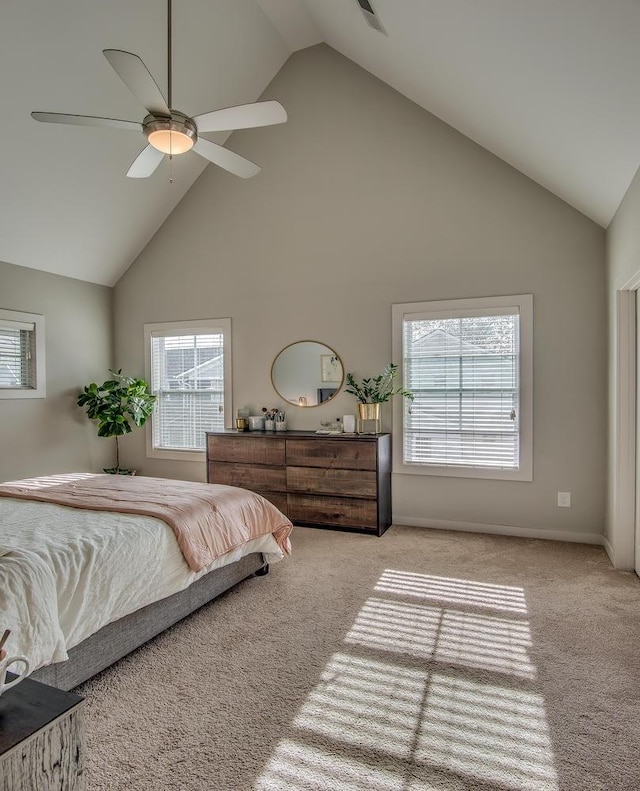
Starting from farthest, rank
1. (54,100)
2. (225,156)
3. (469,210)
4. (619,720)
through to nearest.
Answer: (469,210) → (54,100) → (225,156) → (619,720)

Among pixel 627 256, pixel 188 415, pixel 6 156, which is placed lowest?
pixel 188 415

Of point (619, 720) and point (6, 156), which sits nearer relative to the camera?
point (619, 720)

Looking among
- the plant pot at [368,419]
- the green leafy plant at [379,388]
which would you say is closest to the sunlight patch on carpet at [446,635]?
the plant pot at [368,419]

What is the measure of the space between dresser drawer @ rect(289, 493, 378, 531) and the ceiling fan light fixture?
298 cm

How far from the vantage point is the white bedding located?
6.02 feet

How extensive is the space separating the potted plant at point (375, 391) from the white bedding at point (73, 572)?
209 centimetres

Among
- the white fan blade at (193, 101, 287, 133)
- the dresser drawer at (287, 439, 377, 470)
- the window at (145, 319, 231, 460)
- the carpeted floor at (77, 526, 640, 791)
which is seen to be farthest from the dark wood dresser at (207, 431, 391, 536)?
the white fan blade at (193, 101, 287, 133)

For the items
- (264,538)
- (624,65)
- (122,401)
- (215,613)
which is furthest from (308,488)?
(624,65)

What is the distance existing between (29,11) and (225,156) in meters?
1.63

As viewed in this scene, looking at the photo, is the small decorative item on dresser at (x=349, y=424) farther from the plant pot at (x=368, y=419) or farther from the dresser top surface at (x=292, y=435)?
the dresser top surface at (x=292, y=435)

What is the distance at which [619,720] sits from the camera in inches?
76.3

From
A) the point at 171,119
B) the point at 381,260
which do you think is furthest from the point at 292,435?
the point at 171,119

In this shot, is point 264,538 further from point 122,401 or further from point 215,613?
point 122,401

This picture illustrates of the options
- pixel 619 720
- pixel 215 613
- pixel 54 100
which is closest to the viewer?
pixel 619 720
